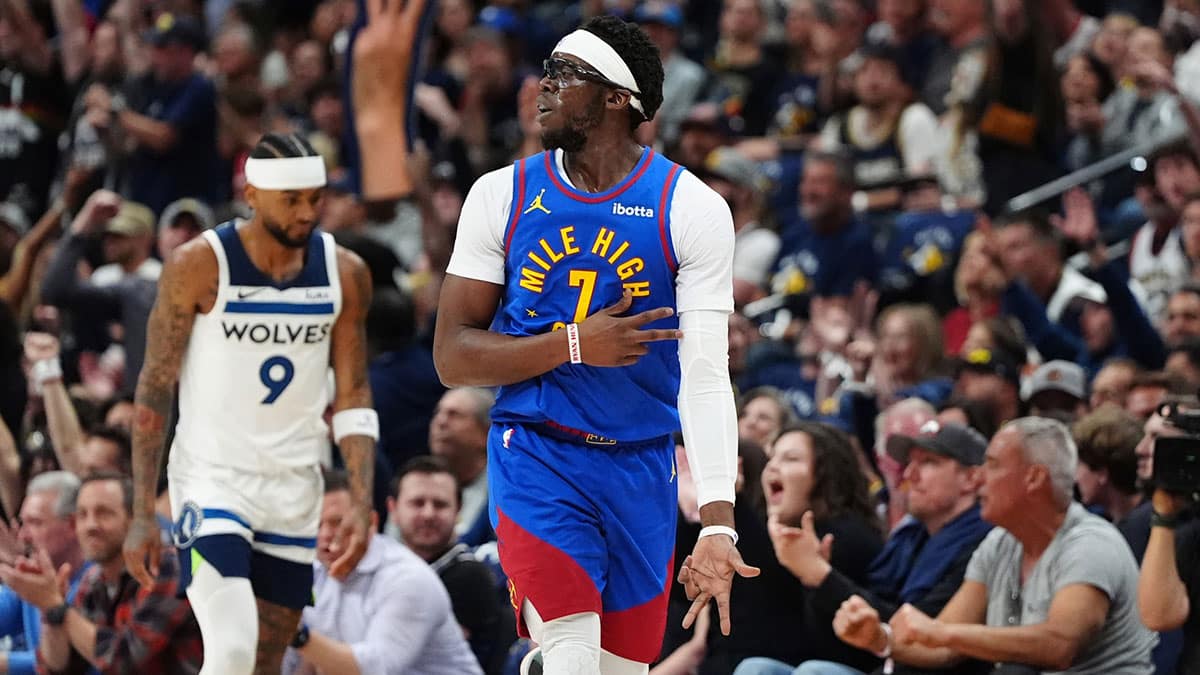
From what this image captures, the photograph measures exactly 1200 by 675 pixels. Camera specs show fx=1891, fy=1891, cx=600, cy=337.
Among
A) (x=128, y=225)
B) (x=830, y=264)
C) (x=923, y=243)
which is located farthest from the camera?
(x=923, y=243)

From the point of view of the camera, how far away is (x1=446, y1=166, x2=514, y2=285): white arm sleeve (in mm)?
5062

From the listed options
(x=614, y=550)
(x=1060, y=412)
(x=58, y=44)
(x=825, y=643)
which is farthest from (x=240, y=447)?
(x=58, y=44)

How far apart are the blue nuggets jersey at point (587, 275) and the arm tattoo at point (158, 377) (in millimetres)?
1897

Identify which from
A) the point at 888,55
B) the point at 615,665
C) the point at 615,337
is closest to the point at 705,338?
the point at 615,337

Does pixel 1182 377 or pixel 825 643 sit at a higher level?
pixel 1182 377

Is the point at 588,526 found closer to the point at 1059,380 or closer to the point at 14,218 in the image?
the point at 1059,380

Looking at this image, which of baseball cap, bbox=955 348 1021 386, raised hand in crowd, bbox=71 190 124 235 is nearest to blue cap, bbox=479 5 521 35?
raised hand in crowd, bbox=71 190 124 235

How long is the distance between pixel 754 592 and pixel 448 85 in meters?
8.22

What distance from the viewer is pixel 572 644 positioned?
4938 mm

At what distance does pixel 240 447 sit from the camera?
6.59 meters

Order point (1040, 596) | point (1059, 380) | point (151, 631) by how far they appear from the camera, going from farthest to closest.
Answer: point (1059, 380)
point (151, 631)
point (1040, 596)

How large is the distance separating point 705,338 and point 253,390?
2.22 metres

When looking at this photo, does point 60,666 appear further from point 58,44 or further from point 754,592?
point 58,44

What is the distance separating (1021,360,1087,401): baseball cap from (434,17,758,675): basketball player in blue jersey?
407 cm
